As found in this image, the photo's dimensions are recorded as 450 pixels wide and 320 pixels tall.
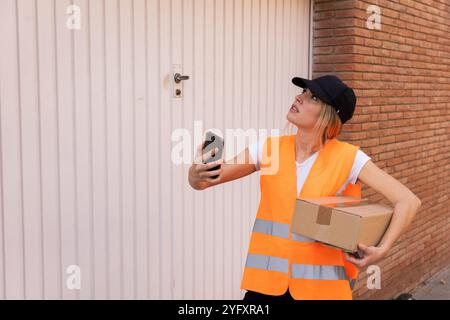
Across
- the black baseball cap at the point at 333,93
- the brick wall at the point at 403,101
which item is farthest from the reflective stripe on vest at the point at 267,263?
the brick wall at the point at 403,101

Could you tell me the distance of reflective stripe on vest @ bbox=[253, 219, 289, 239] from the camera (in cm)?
292

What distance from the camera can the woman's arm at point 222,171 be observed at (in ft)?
9.32

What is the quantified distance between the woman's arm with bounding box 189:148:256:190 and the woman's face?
312mm

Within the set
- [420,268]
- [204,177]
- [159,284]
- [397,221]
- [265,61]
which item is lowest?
[420,268]

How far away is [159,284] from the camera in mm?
4016

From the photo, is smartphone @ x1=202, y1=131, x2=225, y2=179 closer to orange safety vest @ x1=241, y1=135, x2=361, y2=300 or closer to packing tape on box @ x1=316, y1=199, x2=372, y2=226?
orange safety vest @ x1=241, y1=135, x2=361, y2=300

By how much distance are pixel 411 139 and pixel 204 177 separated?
398 cm

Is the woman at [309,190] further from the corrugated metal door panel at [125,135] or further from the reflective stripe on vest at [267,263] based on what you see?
the corrugated metal door panel at [125,135]

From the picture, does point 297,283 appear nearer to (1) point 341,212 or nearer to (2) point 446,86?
(1) point 341,212

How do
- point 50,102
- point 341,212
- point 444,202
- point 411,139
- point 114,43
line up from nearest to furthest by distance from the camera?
point 341,212
point 50,102
point 114,43
point 411,139
point 444,202

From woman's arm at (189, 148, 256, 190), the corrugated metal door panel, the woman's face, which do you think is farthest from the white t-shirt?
the corrugated metal door panel

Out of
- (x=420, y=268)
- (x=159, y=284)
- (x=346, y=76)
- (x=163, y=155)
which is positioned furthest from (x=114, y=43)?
(x=420, y=268)

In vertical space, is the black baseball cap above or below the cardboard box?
above

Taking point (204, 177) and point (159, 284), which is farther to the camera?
point (159, 284)
